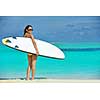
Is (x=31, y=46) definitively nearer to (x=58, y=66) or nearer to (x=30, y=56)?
(x=30, y=56)

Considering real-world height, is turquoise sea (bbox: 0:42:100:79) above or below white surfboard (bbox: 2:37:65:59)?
below

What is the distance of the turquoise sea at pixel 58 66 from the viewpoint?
3.17 metres

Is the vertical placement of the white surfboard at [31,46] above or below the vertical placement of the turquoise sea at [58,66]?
above

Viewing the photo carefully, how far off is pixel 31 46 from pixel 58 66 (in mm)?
334

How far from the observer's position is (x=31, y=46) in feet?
10.5

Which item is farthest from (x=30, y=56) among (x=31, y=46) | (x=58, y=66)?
(x=58, y=66)

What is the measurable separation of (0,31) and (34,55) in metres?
0.41

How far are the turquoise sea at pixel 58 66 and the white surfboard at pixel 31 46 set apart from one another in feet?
0.13

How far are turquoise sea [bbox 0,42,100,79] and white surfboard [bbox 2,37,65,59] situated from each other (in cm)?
4

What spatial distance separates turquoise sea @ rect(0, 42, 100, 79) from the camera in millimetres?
3168
